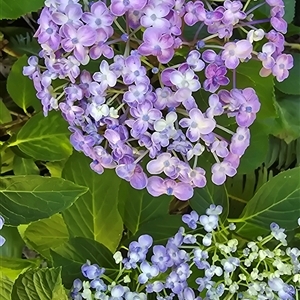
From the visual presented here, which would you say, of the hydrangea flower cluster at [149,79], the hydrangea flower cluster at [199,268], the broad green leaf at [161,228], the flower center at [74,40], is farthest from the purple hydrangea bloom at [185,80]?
the broad green leaf at [161,228]

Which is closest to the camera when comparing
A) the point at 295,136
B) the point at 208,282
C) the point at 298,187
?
the point at 208,282

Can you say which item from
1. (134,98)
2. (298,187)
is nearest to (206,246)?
(298,187)

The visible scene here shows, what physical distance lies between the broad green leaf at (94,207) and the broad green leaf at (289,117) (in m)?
0.31

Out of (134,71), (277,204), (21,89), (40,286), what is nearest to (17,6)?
(21,89)

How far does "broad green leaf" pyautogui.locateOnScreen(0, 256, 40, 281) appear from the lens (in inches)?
34.7

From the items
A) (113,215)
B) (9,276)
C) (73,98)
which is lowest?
(9,276)

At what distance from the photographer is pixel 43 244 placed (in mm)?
894

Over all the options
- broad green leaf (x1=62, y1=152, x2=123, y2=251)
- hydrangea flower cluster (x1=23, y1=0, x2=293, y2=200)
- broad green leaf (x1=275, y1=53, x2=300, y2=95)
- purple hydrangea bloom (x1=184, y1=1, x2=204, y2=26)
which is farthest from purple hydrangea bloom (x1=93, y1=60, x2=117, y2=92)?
broad green leaf (x1=275, y1=53, x2=300, y2=95)

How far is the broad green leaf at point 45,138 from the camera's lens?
2.74 ft

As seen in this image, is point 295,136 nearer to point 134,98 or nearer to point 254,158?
point 254,158

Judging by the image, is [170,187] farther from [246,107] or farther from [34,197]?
[34,197]

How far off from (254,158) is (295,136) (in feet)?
0.39

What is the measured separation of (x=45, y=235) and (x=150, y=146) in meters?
0.44

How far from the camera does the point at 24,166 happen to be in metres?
0.94
